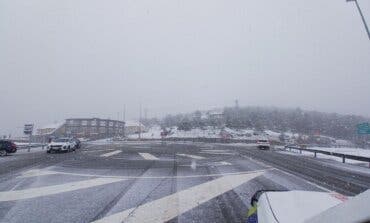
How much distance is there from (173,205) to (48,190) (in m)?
4.63

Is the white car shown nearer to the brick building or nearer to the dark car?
the dark car

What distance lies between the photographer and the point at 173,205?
354 inches

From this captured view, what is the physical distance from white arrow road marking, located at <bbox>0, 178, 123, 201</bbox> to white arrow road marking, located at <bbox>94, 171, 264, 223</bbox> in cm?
353

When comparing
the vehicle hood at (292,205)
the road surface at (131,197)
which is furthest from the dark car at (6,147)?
the vehicle hood at (292,205)

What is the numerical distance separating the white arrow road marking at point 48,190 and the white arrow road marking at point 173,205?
11.6 feet

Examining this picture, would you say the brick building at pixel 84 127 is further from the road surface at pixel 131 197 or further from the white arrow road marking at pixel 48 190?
the white arrow road marking at pixel 48 190

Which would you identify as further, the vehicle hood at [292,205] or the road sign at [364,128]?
the road sign at [364,128]

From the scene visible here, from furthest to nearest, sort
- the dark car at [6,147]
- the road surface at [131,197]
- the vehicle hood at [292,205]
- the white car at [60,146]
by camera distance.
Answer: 1. the white car at [60,146]
2. the dark car at [6,147]
3. the road surface at [131,197]
4. the vehicle hood at [292,205]

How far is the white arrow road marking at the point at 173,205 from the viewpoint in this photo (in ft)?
24.4

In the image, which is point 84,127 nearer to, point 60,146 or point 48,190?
point 60,146

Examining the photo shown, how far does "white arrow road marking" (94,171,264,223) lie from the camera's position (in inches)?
293

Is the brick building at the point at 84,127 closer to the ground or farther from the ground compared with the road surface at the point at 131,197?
farther from the ground

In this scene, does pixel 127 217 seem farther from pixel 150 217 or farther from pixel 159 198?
pixel 159 198

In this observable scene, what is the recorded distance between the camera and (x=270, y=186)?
1254cm
